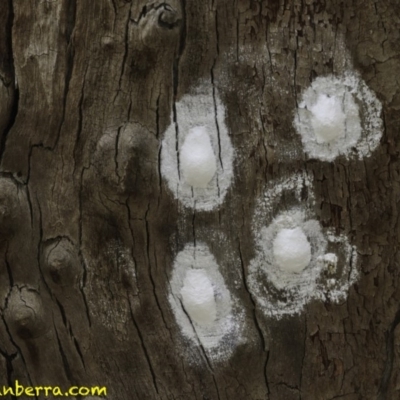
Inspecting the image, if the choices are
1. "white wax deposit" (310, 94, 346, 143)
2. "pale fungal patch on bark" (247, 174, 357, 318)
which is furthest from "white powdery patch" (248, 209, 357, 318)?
"white wax deposit" (310, 94, 346, 143)

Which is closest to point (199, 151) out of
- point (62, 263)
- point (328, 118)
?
point (328, 118)

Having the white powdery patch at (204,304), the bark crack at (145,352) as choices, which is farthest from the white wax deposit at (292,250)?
the bark crack at (145,352)

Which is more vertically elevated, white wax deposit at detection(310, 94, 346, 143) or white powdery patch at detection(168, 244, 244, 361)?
white wax deposit at detection(310, 94, 346, 143)

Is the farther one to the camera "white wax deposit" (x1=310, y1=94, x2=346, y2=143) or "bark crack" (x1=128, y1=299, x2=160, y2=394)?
"bark crack" (x1=128, y1=299, x2=160, y2=394)

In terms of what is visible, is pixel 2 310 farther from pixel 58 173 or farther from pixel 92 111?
pixel 92 111

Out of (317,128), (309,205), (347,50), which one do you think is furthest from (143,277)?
(347,50)

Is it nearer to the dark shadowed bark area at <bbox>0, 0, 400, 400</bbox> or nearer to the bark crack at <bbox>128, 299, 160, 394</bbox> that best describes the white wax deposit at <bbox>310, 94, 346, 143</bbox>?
the dark shadowed bark area at <bbox>0, 0, 400, 400</bbox>
